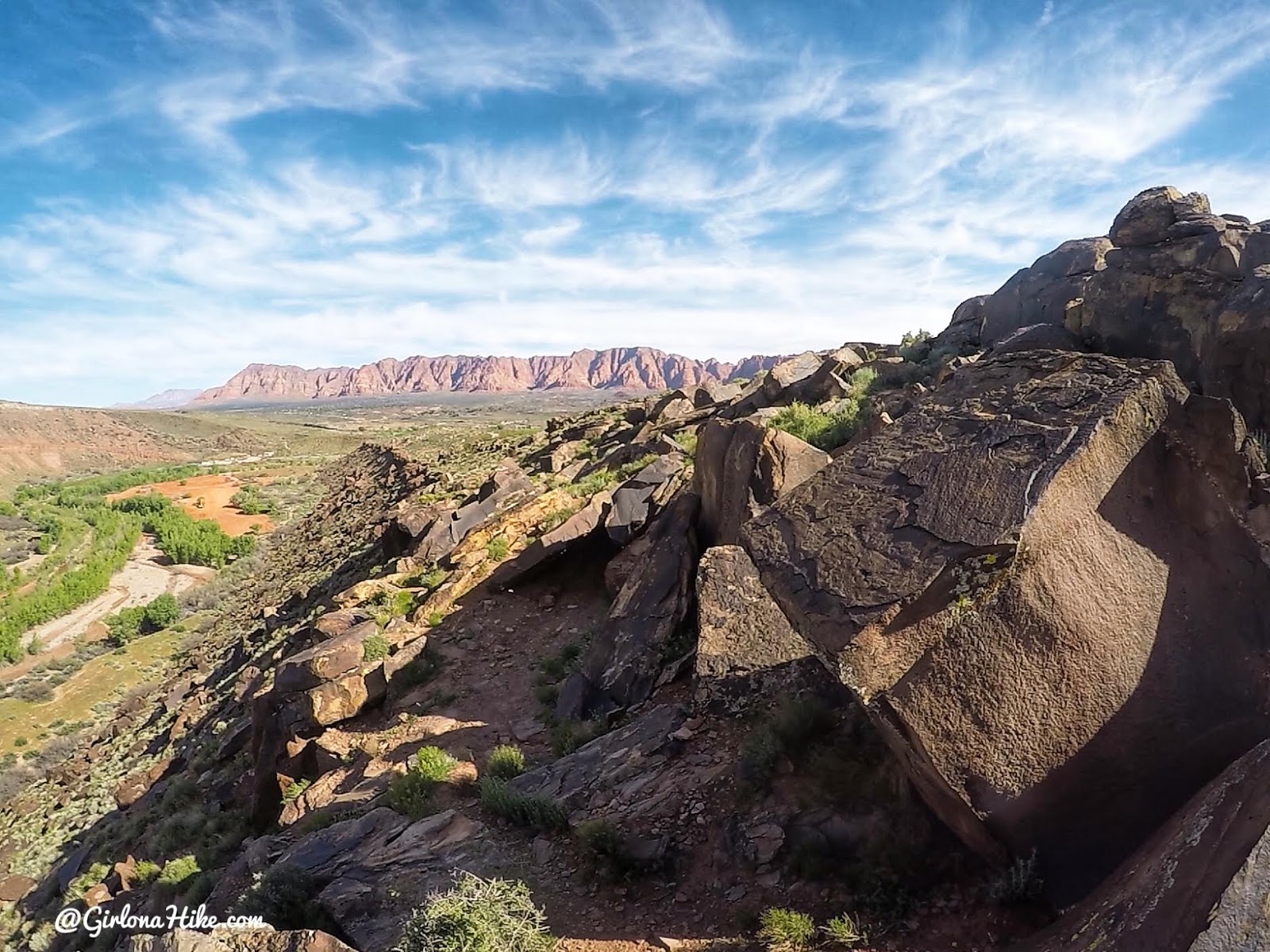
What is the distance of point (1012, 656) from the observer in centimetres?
464

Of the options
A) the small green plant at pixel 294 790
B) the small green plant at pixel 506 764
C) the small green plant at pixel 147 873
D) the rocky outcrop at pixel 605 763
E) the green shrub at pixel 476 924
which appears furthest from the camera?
the small green plant at pixel 147 873

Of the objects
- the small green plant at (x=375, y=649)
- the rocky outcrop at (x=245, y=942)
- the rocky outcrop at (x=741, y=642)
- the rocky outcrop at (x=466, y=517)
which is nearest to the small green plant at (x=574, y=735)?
the rocky outcrop at (x=741, y=642)

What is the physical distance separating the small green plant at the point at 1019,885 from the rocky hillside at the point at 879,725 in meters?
0.02

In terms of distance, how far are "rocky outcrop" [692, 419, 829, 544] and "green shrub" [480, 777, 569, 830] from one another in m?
4.88

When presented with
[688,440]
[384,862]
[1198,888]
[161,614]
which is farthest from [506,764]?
[161,614]

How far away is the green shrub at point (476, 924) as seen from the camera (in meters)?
5.31

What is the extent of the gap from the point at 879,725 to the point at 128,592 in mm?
41834

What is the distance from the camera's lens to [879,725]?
5.12 m

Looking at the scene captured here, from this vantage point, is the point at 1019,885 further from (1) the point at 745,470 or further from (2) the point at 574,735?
(1) the point at 745,470

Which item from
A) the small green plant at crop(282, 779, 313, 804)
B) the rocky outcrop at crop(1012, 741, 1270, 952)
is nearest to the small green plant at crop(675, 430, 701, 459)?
the small green plant at crop(282, 779, 313, 804)

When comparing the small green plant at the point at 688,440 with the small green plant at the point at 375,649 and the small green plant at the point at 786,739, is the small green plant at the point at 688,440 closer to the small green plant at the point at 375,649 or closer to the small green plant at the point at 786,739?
the small green plant at the point at 375,649

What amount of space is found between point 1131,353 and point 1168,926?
12.3 meters

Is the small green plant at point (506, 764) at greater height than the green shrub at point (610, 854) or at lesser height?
lesser

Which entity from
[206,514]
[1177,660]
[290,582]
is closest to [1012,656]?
[1177,660]
